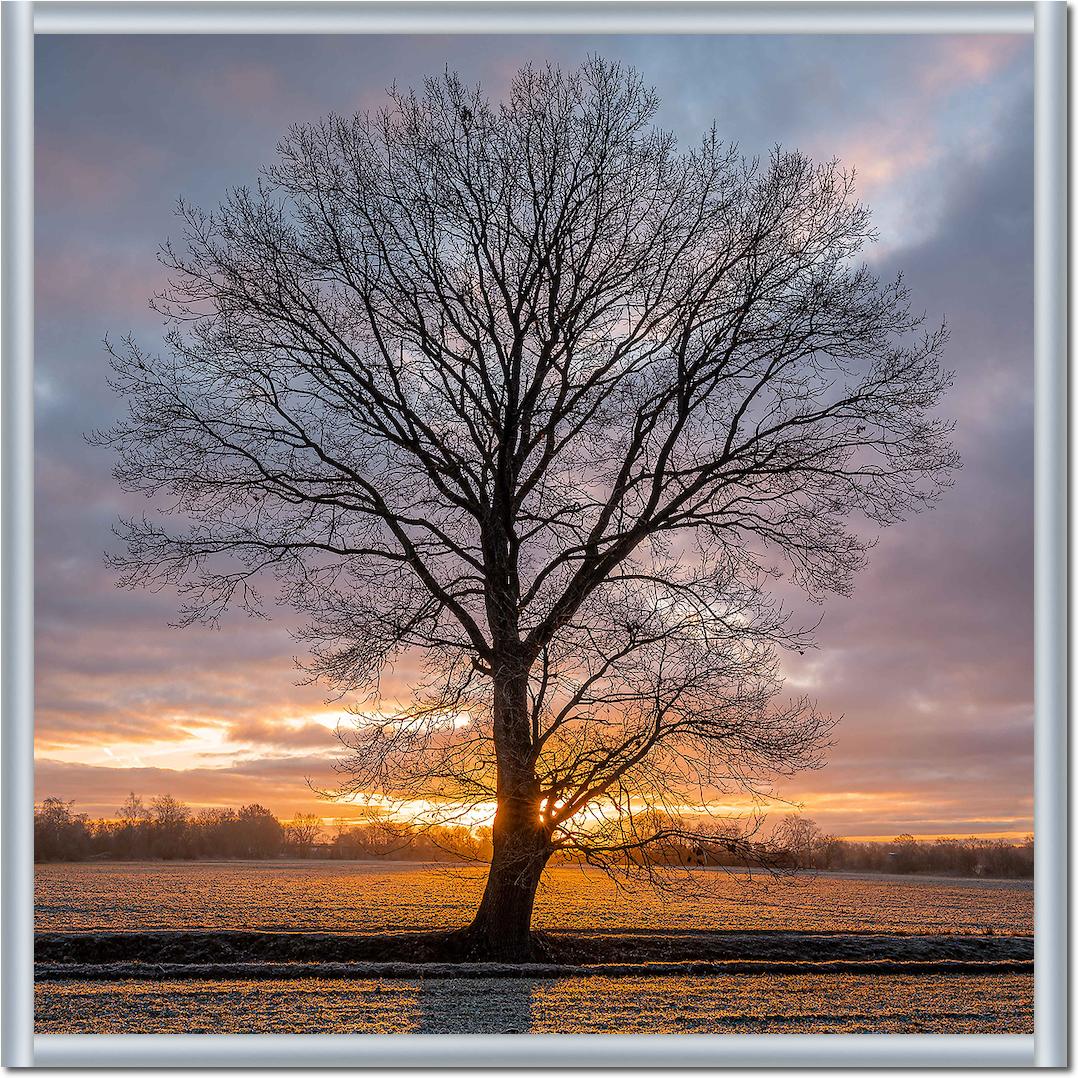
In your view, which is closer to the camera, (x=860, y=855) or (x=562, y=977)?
(x=562, y=977)

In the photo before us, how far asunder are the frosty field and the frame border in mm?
868

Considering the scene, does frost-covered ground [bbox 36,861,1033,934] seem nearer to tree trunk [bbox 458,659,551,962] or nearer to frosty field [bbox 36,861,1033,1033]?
frosty field [bbox 36,861,1033,1033]

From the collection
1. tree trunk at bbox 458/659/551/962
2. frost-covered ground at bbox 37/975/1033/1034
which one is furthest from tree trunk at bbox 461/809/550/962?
frost-covered ground at bbox 37/975/1033/1034

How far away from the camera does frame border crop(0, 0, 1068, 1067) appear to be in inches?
296

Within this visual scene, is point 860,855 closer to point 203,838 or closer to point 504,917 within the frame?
point 504,917

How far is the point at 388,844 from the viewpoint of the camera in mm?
12023

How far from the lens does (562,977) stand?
39.1 feet
